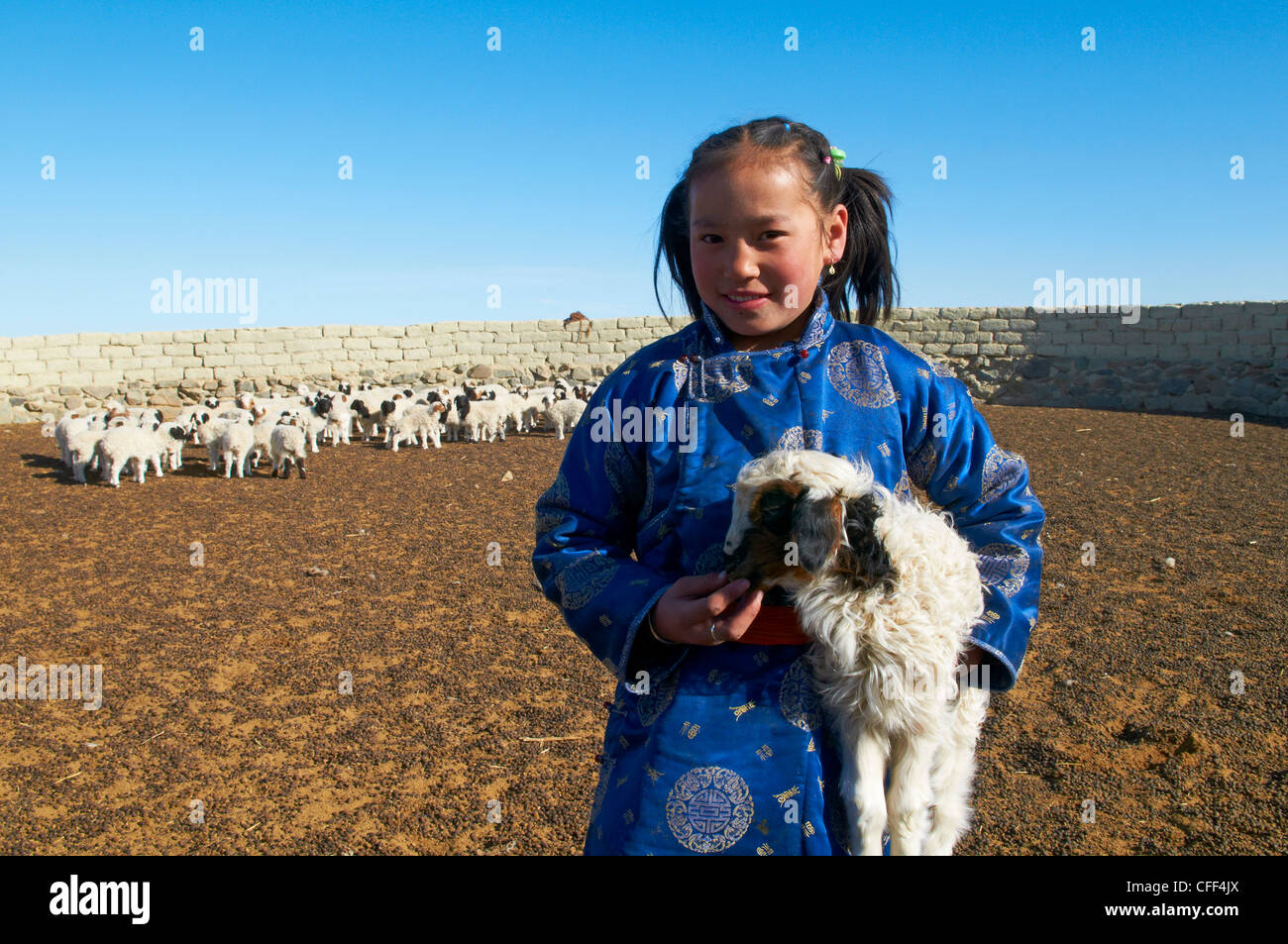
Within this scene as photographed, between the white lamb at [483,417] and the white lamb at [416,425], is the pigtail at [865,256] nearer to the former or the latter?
the white lamb at [416,425]

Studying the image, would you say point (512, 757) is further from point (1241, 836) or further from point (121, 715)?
point (1241, 836)

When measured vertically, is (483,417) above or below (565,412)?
below

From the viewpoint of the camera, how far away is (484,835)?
149 inches

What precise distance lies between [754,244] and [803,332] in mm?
222

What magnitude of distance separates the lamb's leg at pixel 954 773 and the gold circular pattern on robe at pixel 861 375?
0.59 meters

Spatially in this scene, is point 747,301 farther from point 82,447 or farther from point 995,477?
point 82,447

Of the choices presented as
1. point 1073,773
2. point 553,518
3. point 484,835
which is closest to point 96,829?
point 484,835

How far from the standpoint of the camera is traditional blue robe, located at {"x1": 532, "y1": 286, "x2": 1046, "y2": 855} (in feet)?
4.97

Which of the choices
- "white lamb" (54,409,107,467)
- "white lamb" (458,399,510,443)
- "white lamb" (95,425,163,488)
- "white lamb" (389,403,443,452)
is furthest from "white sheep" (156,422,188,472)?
"white lamb" (458,399,510,443)

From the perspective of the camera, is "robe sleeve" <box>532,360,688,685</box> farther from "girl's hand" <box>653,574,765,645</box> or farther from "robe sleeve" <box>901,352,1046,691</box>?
"robe sleeve" <box>901,352,1046,691</box>

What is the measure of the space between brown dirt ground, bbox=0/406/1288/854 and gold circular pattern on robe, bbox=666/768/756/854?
8.06ft

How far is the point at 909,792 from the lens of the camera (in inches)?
63.4

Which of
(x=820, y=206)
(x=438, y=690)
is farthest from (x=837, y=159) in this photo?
(x=438, y=690)

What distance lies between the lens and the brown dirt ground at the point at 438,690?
385 centimetres
